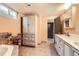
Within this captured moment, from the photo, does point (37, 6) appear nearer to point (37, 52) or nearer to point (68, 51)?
point (37, 52)

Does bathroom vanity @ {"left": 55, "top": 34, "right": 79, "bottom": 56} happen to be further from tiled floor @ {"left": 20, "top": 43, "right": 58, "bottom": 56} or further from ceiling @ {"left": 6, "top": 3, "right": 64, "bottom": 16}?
ceiling @ {"left": 6, "top": 3, "right": 64, "bottom": 16}

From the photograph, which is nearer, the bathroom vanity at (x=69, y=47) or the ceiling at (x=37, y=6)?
the bathroom vanity at (x=69, y=47)

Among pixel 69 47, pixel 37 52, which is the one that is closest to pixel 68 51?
pixel 69 47

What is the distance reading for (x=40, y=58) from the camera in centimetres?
105

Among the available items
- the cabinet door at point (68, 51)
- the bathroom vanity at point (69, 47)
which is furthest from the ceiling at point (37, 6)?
the cabinet door at point (68, 51)

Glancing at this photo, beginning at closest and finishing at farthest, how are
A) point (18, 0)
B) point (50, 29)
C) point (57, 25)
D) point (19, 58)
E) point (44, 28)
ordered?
point (19, 58)
point (18, 0)
point (57, 25)
point (44, 28)
point (50, 29)

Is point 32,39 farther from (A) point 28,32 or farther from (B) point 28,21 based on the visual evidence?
(B) point 28,21

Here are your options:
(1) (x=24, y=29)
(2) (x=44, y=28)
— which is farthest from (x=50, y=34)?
(1) (x=24, y=29)

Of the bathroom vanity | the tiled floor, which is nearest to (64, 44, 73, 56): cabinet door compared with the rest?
the bathroom vanity

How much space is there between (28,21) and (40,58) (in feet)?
16.3

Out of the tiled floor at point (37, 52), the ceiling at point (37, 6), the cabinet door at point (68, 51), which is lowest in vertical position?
the tiled floor at point (37, 52)

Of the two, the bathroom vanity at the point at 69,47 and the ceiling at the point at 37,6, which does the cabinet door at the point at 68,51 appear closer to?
the bathroom vanity at the point at 69,47

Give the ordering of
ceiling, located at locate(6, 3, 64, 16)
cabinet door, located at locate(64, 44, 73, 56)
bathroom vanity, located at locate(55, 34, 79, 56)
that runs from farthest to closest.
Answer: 1. ceiling, located at locate(6, 3, 64, 16)
2. cabinet door, located at locate(64, 44, 73, 56)
3. bathroom vanity, located at locate(55, 34, 79, 56)

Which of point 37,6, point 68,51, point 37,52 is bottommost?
point 37,52
